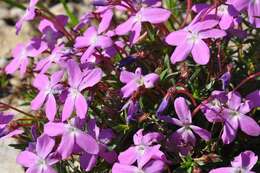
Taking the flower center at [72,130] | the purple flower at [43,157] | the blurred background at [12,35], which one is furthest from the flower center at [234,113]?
the blurred background at [12,35]

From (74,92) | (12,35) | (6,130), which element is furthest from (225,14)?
(12,35)

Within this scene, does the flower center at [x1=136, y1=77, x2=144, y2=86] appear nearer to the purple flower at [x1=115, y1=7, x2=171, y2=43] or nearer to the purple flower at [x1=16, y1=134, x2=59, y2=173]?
the purple flower at [x1=115, y1=7, x2=171, y2=43]

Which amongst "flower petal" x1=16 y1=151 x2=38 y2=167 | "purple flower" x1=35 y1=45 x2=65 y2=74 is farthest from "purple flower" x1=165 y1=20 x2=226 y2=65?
"flower petal" x1=16 y1=151 x2=38 y2=167

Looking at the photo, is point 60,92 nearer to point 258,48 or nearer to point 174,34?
point 174,34

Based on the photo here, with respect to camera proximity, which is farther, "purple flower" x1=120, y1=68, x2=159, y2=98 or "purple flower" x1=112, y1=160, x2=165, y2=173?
"purple flower" x1=120, y1=68, x2=159, y2=98

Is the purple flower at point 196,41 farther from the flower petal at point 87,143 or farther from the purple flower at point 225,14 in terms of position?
the flower petal at point 87,143

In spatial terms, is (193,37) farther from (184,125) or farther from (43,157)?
(43,157)

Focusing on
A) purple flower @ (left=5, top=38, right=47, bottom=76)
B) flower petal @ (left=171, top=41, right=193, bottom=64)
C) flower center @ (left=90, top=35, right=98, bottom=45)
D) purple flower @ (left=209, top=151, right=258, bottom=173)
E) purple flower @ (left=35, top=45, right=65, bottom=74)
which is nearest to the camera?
purple flower @ (left=209, top=151, right=258, bottom=173)

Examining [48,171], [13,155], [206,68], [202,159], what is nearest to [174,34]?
[206,68]
